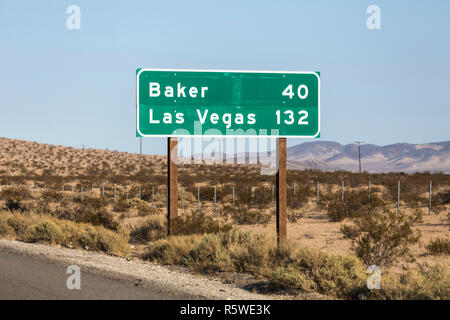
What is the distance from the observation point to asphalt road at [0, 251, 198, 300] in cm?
880

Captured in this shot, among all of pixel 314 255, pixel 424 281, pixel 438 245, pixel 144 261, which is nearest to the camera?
pixel 424 281

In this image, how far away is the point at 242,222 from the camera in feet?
94.8

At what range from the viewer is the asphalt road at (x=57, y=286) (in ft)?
28.9

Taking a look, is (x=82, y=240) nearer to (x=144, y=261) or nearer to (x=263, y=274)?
(x=144, y=261)

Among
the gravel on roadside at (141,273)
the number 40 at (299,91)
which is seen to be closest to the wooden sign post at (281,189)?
the number 40 at (299,91)

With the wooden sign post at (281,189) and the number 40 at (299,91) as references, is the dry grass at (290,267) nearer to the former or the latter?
the wooden sign post at (281,189)

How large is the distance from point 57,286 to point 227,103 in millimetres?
7700

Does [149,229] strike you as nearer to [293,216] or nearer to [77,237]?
[77,237]

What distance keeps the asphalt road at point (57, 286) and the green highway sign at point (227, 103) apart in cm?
542

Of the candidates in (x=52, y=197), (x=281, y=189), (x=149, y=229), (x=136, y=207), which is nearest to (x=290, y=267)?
(x=281, y=189)

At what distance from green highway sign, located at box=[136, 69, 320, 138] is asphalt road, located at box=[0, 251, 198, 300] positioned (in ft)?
17.8

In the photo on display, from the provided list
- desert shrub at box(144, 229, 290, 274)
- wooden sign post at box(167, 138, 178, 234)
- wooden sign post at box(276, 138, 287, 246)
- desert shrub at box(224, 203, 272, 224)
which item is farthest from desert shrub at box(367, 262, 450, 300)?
desert shrub at box(224, 203, 272, 224)
